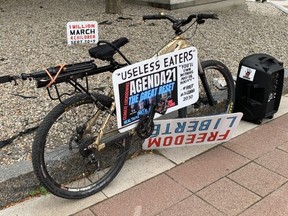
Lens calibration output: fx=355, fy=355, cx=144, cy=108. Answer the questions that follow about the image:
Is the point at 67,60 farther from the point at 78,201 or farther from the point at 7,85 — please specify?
the point at 78,201

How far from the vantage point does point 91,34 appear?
12.5ft

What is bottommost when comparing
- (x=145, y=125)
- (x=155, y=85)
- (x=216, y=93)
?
(x=216, y=93)

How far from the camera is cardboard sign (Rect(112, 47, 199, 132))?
2.57 metres

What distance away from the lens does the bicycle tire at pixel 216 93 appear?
3.39 m

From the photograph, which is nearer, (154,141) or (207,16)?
(207,16)

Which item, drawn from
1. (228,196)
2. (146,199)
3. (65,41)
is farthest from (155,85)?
(65,41)

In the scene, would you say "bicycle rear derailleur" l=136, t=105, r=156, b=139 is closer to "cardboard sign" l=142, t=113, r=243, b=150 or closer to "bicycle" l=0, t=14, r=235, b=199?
"bicycle" l=0, t=14, r=235, b=199

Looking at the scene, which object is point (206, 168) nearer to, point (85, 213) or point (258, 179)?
point (258, 179)

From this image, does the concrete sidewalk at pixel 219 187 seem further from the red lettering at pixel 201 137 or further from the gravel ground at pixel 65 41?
the gravel ground at pixel 65 41

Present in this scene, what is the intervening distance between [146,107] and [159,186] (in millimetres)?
627

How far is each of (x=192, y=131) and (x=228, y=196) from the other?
0.70m

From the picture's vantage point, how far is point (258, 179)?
285 centimetres

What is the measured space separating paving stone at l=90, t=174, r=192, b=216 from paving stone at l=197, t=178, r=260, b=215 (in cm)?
16

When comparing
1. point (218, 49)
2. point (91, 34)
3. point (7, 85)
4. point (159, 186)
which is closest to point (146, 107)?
point (159, 186)
